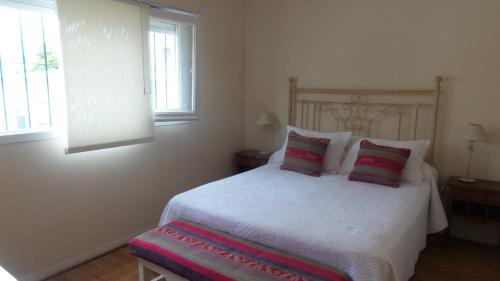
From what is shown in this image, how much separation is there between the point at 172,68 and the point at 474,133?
2.65 meters

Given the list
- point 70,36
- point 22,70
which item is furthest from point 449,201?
point 22,70

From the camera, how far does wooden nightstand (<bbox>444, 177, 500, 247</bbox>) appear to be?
268cm

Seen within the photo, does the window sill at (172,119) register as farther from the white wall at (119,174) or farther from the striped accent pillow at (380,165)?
the striped accent pillow at (380,165)

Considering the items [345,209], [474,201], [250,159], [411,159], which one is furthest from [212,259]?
[474,201]

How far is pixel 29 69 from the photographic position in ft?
7.61

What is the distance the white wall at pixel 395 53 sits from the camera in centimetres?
287

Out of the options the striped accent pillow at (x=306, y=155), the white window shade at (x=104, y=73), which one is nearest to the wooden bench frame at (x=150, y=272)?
the white window shade at (x=104, y=73)

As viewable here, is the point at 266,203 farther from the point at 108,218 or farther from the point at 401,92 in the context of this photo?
the point at 401,92

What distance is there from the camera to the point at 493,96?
285 centimetres

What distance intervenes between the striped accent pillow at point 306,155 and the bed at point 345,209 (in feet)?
0.28

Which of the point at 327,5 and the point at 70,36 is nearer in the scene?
the point at 70,36

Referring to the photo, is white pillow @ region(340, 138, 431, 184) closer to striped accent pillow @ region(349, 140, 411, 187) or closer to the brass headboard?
striped accent pillow @ region(349, 140, 411, 187)

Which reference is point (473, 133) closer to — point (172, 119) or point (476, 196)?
point (476, 196)

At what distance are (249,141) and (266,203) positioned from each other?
77.3 inches
